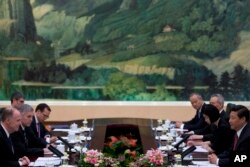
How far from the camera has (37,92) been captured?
9.96m

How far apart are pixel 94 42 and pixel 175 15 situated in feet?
5.20

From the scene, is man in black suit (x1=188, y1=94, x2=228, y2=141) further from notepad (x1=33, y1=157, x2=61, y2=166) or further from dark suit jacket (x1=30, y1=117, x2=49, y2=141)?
notepad (x1=33, y1=157, x2=61, y2=166)

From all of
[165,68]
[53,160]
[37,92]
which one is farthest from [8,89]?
[53,160]

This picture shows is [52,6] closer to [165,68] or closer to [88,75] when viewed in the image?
[88,75]

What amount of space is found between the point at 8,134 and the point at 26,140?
2.94 feet

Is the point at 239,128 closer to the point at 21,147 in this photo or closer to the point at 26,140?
the point at 21,147

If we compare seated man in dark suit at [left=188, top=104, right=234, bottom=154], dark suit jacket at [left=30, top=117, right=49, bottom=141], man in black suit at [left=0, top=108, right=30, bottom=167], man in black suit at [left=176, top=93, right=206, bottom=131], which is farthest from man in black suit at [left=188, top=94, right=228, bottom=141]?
man in black suit at [left=0, top=108, right=30, bottom=167]

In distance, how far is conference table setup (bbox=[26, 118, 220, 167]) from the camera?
482 centimetres

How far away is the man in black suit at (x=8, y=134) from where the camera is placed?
4805 millimetres

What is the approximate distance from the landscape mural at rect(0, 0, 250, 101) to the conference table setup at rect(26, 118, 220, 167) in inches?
69.5

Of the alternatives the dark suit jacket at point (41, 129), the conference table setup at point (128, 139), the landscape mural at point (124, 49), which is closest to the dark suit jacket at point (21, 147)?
the conference table setup at point (128, 139)

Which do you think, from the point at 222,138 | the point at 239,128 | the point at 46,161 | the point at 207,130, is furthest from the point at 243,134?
the point at 207,130

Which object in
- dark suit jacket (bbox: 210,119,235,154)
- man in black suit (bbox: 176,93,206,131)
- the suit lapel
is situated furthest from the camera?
man in black suit (bbox: 176,93,206,131)

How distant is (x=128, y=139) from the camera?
5.39m
